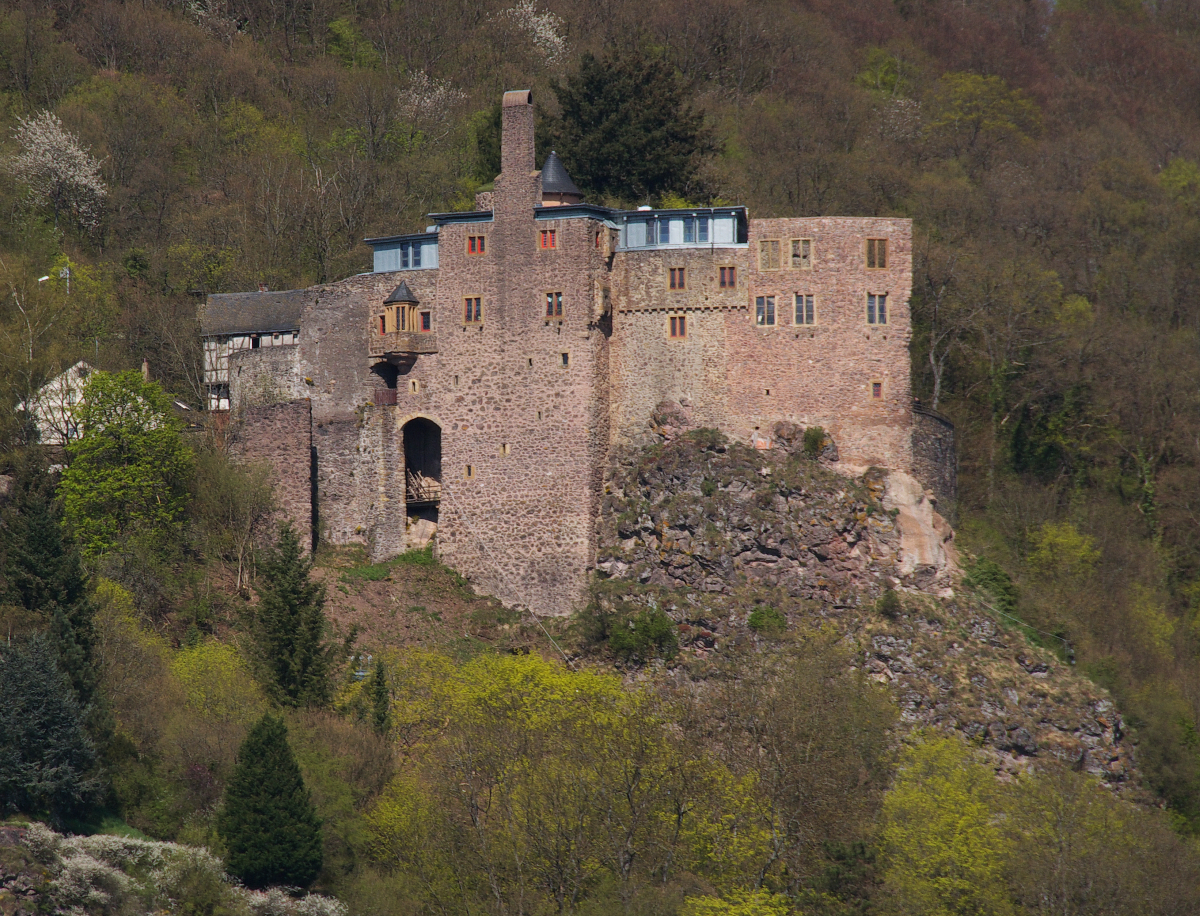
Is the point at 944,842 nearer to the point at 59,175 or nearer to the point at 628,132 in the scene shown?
the point at 628,132

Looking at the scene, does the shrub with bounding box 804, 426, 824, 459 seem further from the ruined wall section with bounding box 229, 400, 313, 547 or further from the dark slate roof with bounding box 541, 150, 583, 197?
the ruined wall section with bounding box 229, 400, 313, 547

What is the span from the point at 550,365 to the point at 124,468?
12.6 meters

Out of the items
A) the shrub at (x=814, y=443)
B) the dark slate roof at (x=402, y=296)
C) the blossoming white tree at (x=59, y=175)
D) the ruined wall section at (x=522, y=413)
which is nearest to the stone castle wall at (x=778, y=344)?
the shrub at (x=814, y=443)

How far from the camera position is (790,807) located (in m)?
44.1

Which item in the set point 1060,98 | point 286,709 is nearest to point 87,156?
point 286,709

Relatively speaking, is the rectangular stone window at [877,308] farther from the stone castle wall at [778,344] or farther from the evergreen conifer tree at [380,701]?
the evergreen conifer tree at [380,701]

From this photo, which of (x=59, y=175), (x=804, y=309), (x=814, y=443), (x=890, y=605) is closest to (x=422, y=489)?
(x=814, y=443)

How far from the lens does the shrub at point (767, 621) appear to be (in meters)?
50.7

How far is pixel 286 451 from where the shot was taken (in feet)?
180

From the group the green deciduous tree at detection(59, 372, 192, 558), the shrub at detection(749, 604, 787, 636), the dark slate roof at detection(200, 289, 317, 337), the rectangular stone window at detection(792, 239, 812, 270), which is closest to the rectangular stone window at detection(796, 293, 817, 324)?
the rectangular stone window at detection(792, 239, 812, 270)

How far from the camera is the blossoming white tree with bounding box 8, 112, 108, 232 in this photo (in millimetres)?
70688

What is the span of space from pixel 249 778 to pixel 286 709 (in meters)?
5.37

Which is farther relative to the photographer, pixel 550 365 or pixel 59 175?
pixel 59 175

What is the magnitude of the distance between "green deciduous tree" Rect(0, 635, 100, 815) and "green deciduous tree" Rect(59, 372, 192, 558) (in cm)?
1155
